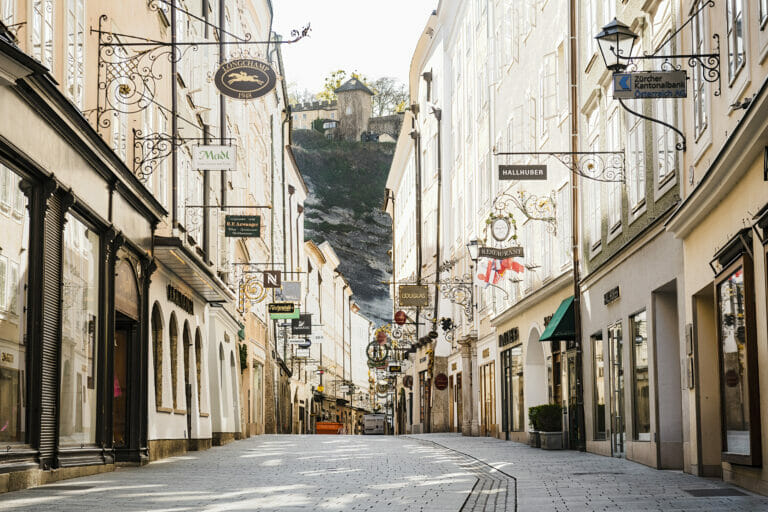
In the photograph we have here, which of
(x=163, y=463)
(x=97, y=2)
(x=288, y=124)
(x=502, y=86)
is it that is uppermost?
(x=288, y=124)

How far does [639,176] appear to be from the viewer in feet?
61.9

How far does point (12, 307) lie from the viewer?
1251 centimetres

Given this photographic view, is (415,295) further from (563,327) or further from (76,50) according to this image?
(76,50)

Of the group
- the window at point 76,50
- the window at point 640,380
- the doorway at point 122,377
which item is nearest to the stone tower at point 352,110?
the doorway at point 122,377

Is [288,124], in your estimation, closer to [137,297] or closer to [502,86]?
[502,86]

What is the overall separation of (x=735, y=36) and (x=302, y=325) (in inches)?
1954

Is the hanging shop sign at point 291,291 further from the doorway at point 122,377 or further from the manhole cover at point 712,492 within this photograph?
the manhole cover at point 712,492

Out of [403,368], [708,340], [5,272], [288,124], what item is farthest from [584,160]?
[403,368]

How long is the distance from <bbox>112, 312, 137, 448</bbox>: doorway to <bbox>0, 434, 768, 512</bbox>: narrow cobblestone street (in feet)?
2.71

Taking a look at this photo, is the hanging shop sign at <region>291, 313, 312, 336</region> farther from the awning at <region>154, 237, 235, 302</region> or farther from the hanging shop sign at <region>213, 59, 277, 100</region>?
the hanging shop sign at <region>213, 59, 277, 100</region>

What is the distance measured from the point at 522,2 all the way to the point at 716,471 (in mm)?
19909

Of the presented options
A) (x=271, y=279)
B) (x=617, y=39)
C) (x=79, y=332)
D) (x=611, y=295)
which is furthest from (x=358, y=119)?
(x=617, y=39)

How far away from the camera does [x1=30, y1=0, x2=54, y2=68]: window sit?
1382cm

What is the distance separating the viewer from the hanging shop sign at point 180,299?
23.5 metres
